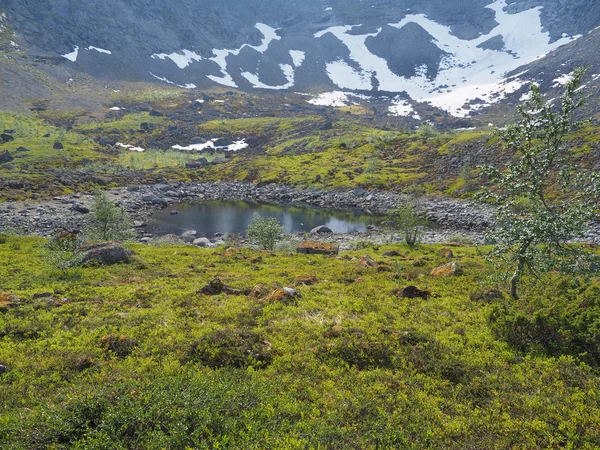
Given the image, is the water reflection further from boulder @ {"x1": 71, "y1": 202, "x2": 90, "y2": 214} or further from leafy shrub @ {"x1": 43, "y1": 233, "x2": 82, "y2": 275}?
leafy shrub @ {"x1": 43, "y1": 233, "x2": 82, "y2": 275}

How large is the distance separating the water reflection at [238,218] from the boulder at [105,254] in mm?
43003

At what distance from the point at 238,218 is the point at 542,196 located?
3223 inches

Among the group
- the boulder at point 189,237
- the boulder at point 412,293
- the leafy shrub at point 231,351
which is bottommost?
the boulder at point 189,237

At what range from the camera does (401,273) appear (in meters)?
28.6

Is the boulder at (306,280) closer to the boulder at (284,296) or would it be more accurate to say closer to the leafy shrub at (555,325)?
the boulder at (284,296)

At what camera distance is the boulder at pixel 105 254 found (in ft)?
97.9

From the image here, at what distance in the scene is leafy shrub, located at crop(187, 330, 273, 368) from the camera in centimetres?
1382

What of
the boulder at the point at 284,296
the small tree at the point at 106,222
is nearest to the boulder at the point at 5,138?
the small tree at the point at 106,222

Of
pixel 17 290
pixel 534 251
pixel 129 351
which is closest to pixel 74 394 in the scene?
pixel 129 351

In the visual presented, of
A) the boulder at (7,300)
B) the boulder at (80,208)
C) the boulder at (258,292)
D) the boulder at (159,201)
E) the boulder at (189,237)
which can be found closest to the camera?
the boulder at (7,300)

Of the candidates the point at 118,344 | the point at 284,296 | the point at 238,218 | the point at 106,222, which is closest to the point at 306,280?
the point at 284,296

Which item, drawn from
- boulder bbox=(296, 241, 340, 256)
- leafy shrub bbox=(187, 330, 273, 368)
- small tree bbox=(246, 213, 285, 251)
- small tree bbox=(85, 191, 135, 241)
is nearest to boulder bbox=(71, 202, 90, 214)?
small tree bbox=(85, 191, 135, 241)

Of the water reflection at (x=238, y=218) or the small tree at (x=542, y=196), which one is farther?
the water reflection at (x=238, y=218)

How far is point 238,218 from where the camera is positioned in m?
92.6
